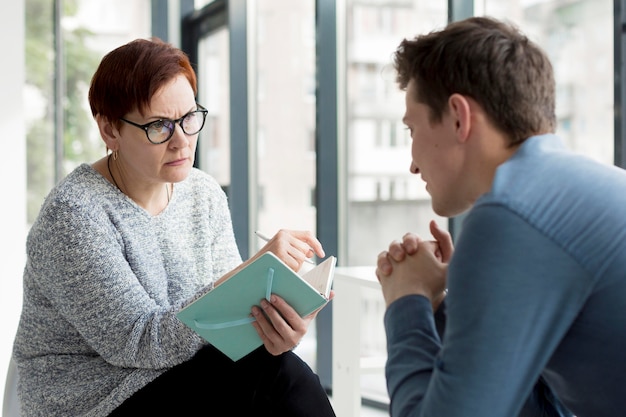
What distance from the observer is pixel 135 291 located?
60.3 inches

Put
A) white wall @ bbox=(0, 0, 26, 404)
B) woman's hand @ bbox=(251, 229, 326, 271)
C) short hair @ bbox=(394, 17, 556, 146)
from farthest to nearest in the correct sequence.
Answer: white wall @ bbox=(0, 0, 26, 404)
woman's hand @ bbox=(251, 229, 326, 271)
short hair @ bbox=(394, 17, 556, 146)

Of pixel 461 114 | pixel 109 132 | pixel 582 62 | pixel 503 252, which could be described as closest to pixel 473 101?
pixel 461 114

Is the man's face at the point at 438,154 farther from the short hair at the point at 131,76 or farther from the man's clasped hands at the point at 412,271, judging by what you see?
the short hair at the point at 131,76

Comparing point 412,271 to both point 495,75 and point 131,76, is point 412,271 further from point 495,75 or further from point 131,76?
point 131,76


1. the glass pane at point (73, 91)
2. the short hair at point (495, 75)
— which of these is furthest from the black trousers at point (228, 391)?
the glass pane at point (73, 91)

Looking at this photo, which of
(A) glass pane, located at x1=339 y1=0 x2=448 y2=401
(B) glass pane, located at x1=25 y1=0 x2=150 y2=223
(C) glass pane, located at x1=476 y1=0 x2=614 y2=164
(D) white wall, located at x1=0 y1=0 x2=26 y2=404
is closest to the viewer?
(C) glass pane, located at x1=476 y1=0 x2=614 y2=164

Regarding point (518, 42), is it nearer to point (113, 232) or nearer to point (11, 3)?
point (113, 232)

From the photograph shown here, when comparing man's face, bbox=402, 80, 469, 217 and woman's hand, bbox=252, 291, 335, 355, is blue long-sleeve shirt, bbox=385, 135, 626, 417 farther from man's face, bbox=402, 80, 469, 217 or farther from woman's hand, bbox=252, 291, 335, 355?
woman's hand, bbox=252, 291, 335, 355

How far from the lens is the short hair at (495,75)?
3.17ft

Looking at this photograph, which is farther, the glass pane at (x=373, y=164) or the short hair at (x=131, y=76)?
the glass pane at (x=373, y=164)

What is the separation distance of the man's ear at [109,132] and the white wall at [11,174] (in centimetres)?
220

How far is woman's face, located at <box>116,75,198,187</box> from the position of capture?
5.44 ft

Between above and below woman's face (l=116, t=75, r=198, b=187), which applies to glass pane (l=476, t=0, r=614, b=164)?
Result: above

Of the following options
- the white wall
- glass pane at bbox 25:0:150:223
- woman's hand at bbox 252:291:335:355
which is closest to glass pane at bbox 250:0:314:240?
the white wall
